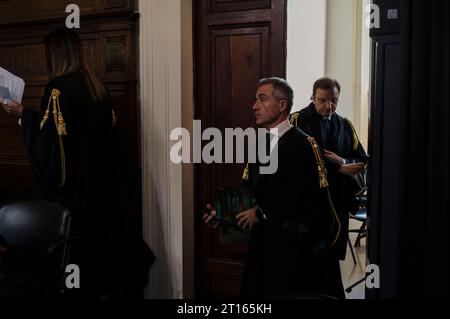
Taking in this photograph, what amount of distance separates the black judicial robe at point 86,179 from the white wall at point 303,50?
1043 millimetres

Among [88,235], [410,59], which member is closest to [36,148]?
[88,235]

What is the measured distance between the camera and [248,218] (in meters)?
2.05

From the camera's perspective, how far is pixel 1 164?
282 cm

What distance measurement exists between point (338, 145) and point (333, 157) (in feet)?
0.25

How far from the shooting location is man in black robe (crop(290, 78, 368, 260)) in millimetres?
2176

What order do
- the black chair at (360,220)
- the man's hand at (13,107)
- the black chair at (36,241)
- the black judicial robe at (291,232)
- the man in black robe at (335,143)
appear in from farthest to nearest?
the black chair at (360,220) < the man's hand at (13,107) < the man in black robe at (335,143) < the black chair at (36,241) < the black judicial robe at (291,232)

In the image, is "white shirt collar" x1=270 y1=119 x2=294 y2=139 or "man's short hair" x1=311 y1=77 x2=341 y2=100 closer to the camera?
"white shirt collar" x1=270 y1=119 x2=294 y2=139

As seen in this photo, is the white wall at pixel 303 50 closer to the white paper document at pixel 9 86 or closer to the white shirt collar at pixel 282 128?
the white shirt collar at pixel 282 128

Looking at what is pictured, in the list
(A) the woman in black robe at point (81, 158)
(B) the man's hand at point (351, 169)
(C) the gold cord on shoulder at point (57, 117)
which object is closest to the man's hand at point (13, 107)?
(A) the woman in black robe at point (81, 158)

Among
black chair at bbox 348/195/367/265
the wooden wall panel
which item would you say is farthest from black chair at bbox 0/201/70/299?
black chair at bbox 348/195/367/265

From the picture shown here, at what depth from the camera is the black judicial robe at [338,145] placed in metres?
2.16

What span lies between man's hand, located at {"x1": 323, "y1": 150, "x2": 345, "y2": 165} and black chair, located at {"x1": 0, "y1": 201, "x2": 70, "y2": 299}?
1321mm

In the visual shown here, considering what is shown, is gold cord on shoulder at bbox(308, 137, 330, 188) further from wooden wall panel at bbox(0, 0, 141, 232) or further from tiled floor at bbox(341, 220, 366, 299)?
wooden wall panel at bbox(0, 0, 141, 232)

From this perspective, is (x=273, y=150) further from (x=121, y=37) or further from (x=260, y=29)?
(x=121, y=37)
